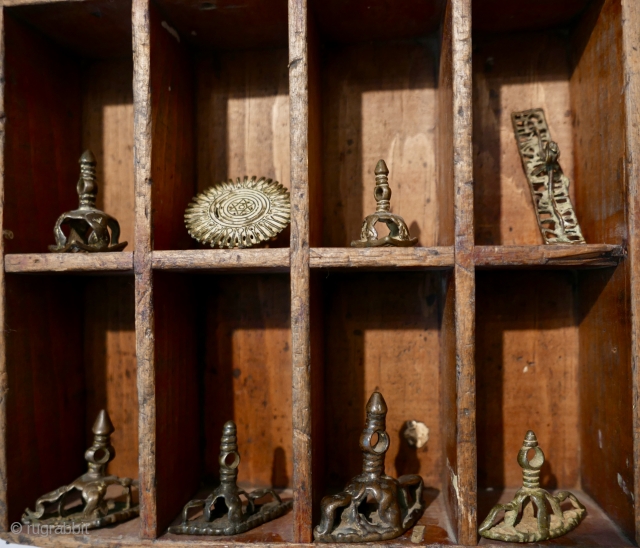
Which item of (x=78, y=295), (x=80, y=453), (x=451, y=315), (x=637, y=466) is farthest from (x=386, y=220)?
(x=80, y=453)

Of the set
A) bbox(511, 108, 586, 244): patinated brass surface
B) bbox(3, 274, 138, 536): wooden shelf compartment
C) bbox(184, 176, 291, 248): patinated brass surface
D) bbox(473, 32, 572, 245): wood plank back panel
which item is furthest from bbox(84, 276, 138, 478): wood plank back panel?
bbox(511, 108, 586, 244): patinated brass surface

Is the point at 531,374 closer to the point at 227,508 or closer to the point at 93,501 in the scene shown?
the point at 227,508

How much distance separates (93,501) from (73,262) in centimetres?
58

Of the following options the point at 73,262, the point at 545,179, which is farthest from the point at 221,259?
the point at 545,179

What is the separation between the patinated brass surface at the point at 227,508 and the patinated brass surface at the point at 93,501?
0.18 meters

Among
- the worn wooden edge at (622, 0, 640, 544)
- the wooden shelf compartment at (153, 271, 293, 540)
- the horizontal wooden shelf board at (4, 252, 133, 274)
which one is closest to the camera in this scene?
the worn wooden edge at (622, 0, 640, 544)

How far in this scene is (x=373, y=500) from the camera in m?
1.26

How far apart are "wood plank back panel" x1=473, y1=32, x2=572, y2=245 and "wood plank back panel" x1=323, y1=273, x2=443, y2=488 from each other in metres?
0.24

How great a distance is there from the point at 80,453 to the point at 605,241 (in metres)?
1.53

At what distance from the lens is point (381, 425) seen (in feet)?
4.13

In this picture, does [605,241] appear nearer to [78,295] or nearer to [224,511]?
[224,511]

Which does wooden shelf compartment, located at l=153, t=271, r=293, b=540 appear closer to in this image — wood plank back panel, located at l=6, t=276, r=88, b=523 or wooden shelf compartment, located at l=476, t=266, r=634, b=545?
wood plank back panel, located at l=6, t=276, r=88, b=523

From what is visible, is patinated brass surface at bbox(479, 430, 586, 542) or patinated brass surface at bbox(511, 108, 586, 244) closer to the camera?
patinated brass surface at bbox(479, 430, 586, 542)

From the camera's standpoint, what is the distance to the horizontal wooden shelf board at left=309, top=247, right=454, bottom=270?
1193 mm
